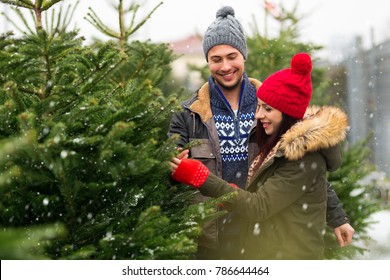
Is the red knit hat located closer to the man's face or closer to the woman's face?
the woman's face

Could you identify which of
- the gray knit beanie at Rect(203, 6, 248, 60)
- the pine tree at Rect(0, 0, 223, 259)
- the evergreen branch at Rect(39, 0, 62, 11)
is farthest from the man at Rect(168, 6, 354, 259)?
the evergreen branch at Rect(39, 0, 62, 11)

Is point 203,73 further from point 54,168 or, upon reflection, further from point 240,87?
point 54,168

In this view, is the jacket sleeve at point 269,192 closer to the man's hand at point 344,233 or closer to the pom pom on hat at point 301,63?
the pom pom on hat at point 301,63

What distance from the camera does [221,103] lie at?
11.5ft

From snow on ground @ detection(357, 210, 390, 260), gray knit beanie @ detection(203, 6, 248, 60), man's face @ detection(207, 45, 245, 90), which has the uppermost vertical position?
gray knit beanie @ detection(203, 6, 248, 60)

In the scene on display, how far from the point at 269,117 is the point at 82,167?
4.22ft

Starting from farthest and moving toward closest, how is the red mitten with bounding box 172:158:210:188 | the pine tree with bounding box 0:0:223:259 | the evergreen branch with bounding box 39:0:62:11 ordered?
the evergreen branch with bounding box 39:0:62:11 → the red mitten with bounding box 172:158:210:188 → the pine tree with bounding box 0:0:223:259

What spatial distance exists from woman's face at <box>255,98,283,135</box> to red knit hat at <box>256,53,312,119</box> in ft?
0.10

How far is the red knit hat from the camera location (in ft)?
9.24

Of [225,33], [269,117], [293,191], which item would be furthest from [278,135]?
[225,33]

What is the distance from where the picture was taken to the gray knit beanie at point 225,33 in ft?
11.4

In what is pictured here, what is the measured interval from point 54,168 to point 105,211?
0.43m

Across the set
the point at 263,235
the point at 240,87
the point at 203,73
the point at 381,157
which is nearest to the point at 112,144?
the point at 263,235

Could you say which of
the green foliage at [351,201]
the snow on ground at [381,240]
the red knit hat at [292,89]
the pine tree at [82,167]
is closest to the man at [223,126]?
the red knit hat at [292,89]
